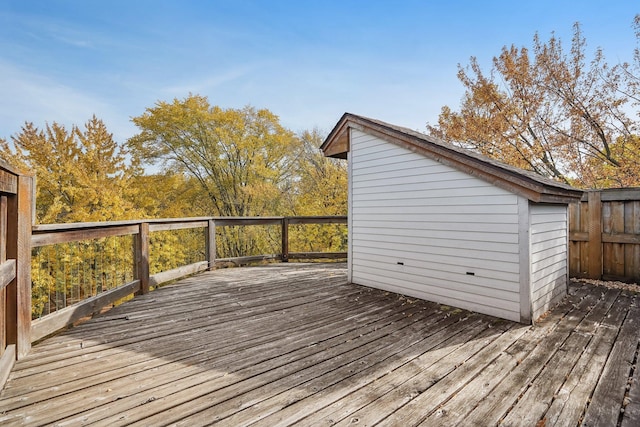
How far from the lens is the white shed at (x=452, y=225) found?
347 cm

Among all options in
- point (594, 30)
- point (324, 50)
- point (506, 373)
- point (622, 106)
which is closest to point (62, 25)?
point (324, 50)

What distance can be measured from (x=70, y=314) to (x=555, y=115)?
13.1 meters

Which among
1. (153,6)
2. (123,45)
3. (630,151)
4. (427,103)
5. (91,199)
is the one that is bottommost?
(91,199)

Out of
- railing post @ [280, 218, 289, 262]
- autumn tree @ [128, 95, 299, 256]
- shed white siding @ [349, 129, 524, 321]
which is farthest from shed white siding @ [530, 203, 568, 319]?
autumn tree @ [128, 95, 299, 256]

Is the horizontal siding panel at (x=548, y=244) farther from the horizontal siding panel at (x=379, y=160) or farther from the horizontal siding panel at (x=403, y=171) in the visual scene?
the horizontal siding panel at (x=379, y=160)

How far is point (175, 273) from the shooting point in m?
5.23

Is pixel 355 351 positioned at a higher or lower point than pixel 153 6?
lower

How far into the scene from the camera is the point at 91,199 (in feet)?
35.1

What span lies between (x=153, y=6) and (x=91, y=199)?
667 centimetres

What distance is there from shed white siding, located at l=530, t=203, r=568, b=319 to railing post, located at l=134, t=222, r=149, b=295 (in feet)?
16.5

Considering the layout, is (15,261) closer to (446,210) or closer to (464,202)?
(446,210)

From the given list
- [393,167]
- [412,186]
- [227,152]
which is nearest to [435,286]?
[412,186]

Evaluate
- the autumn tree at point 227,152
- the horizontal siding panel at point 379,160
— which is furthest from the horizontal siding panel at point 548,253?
the autumn tree at point 227,152

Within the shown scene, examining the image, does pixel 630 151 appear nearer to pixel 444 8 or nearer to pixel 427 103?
pixel 427 103
